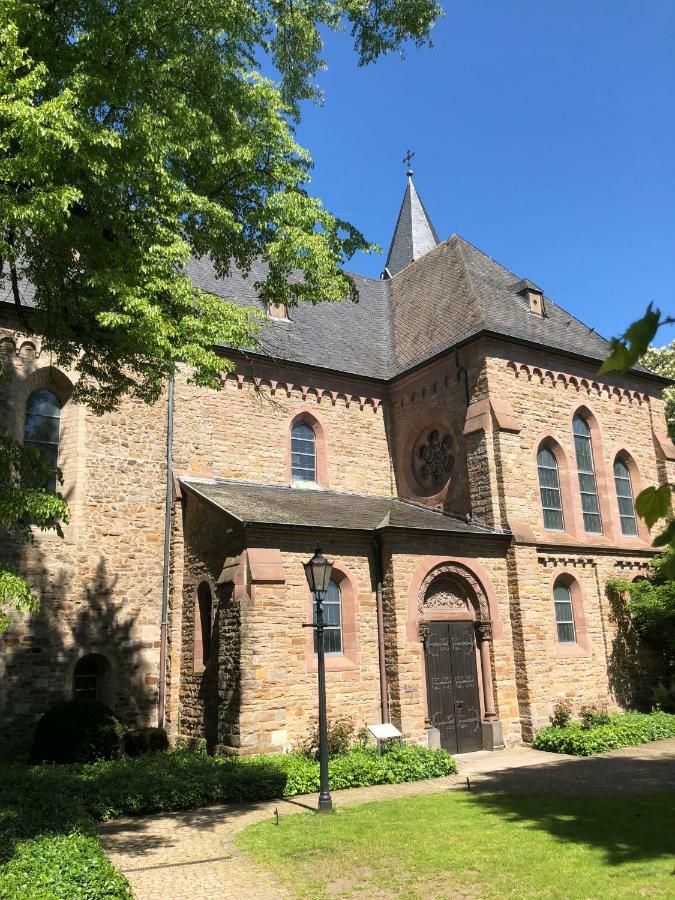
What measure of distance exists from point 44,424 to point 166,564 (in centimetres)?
433

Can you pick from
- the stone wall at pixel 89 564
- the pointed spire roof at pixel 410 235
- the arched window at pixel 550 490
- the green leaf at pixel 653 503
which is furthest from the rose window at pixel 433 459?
the green leaf at pixel 653 503

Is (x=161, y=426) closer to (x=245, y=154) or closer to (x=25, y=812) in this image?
(x=245, y=154)

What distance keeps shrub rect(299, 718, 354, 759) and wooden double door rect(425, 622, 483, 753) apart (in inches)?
81.1

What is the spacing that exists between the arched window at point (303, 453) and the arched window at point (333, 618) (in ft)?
16.2

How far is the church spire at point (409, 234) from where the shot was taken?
105 feet

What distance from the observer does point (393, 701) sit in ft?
49.0

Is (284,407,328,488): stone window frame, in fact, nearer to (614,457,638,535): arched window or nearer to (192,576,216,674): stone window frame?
(192,576,216,674): stone window frame

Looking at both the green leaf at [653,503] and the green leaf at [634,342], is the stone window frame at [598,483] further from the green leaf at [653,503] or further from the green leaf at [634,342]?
the green leaf at [634,342]

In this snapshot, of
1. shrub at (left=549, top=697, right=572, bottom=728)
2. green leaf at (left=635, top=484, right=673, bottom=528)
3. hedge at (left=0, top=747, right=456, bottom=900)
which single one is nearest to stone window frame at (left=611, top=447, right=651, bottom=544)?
shrub at (left=549, top=697, right=572, bottom=728)

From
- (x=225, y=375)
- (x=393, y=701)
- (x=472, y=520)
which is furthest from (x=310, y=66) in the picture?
(x=393, y=701)

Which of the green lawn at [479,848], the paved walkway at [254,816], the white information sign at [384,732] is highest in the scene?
the white information sign at [384,732]

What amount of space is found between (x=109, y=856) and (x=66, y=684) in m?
7.06

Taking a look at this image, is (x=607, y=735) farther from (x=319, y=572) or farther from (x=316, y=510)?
(x=319, y=572)

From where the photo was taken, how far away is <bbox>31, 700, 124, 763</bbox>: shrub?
1330cm
